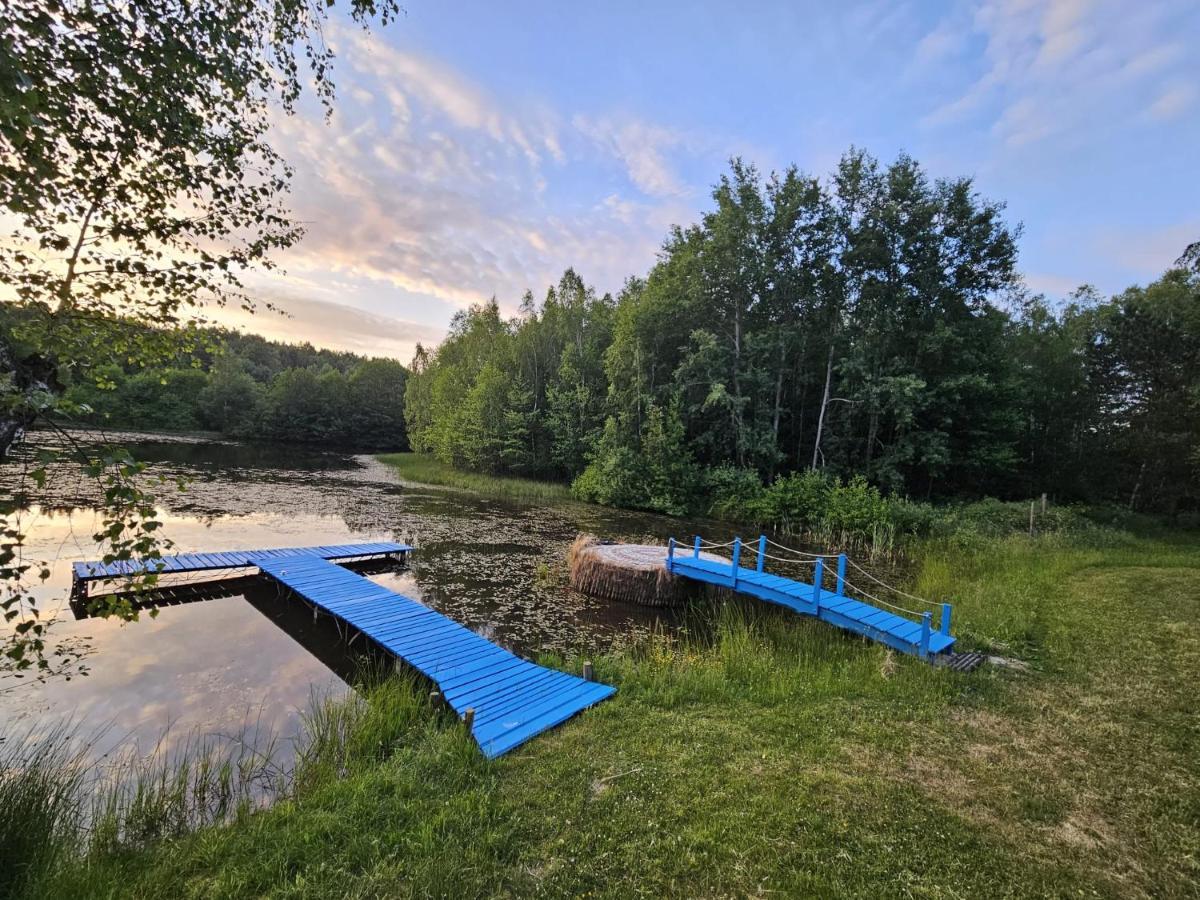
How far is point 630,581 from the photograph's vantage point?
10633 mm

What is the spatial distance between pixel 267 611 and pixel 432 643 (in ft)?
14.4

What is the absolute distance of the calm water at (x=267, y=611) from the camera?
19.1 ft

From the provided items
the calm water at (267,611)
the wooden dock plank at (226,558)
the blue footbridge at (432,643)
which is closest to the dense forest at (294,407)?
the calm water at (267,611)

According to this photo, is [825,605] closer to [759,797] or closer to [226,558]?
[759,797]

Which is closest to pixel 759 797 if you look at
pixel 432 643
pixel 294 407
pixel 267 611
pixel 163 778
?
pixel 163 778

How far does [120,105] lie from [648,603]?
999 centimetres

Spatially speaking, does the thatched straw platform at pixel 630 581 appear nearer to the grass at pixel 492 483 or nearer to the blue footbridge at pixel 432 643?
the blue footbridge at pixel 432 643

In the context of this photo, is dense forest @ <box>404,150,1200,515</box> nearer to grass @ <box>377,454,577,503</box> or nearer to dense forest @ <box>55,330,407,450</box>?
grass @ <box>377,454,577,503</box>

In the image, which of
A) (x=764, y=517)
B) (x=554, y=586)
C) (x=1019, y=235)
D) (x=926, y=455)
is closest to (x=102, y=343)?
(x=554, y=586)

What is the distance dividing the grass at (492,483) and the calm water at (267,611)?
5111 millimetres

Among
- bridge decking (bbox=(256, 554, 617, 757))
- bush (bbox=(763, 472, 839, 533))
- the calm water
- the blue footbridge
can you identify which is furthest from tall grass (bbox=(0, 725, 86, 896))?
bush (bbox=(763, 472, 839, 533))

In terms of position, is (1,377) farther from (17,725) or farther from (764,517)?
(764,517)

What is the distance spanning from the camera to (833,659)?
7141 millimetres

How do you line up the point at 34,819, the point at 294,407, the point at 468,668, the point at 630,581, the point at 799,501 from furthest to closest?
the point at 294,407 < the point at 799,501 < the point at 630,581 < the point at 468,668 < the point at 34,819
